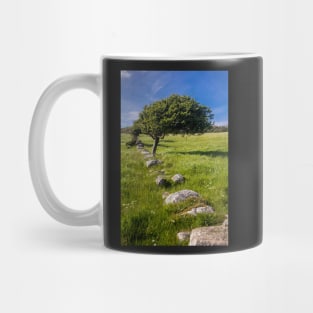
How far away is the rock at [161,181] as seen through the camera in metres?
2.59

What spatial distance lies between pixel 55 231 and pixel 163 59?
559mm

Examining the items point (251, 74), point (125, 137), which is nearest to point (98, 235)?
point (125, 137)

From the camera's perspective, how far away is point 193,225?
2584 mm

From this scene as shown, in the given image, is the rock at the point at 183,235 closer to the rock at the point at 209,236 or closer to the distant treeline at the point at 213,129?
the rock at the point at 209,236

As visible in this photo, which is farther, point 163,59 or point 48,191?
point 48,191

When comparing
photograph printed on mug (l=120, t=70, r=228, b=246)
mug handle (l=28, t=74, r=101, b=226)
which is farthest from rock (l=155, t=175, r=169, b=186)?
mug handle (l=28, t=74, r=101, b=226)

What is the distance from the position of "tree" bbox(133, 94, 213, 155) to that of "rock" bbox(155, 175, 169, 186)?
5 cm

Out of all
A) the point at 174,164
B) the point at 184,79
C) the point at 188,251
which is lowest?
the point at 188,251

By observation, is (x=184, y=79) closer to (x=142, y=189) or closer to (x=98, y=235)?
(x=142, y=189)

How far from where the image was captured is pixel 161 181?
2.59 m

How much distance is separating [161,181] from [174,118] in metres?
0.13

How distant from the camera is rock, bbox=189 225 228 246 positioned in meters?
2.58

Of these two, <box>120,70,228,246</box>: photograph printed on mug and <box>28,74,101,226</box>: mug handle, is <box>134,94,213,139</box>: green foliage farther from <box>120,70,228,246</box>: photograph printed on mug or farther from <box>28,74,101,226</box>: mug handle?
<box>28,74,101,226</box>: mug handle

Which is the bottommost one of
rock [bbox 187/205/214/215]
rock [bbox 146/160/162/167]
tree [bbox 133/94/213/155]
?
rock [bbox 187/205/214/215]
